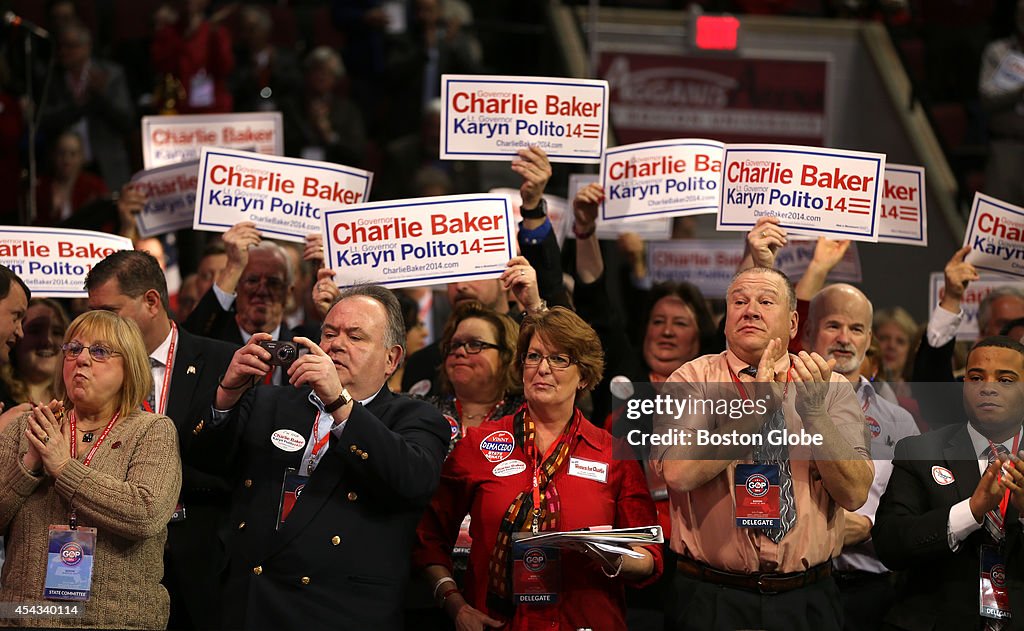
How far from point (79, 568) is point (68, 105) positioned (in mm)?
6435

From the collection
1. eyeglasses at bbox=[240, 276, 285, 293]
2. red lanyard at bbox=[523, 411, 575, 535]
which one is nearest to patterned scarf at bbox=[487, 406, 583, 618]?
red lanyard at bbox=[523, 411, 575, 535]

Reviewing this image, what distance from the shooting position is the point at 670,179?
6.34 meters

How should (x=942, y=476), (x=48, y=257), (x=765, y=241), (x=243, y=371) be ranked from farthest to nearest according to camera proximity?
(x=48, y=257) < (x=765, y=241) < (x=942, y=476) < (x=243, y=371)

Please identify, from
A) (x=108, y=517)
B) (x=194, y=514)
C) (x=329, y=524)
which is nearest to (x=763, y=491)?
(x=329, y=524)

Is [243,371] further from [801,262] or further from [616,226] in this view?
[801,262]

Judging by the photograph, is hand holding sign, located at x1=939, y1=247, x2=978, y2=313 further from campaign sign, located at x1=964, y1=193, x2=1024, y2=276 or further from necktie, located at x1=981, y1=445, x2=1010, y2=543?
necktie, located at x1=981, y1=445, x2=1010, y2=543

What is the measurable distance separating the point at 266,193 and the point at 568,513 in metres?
2.34

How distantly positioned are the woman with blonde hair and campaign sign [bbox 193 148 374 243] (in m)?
1.74

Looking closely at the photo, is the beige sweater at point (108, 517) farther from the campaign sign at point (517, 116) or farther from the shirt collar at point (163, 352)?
the campaign sign at point (517, 116)

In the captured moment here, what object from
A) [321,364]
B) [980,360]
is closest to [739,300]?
[980,360]

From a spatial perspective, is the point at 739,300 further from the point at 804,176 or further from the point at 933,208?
the point at 933,208

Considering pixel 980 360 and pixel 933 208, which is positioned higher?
pixel 933 208

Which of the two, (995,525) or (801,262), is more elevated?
(801,262)

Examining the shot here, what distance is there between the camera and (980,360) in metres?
4.85
